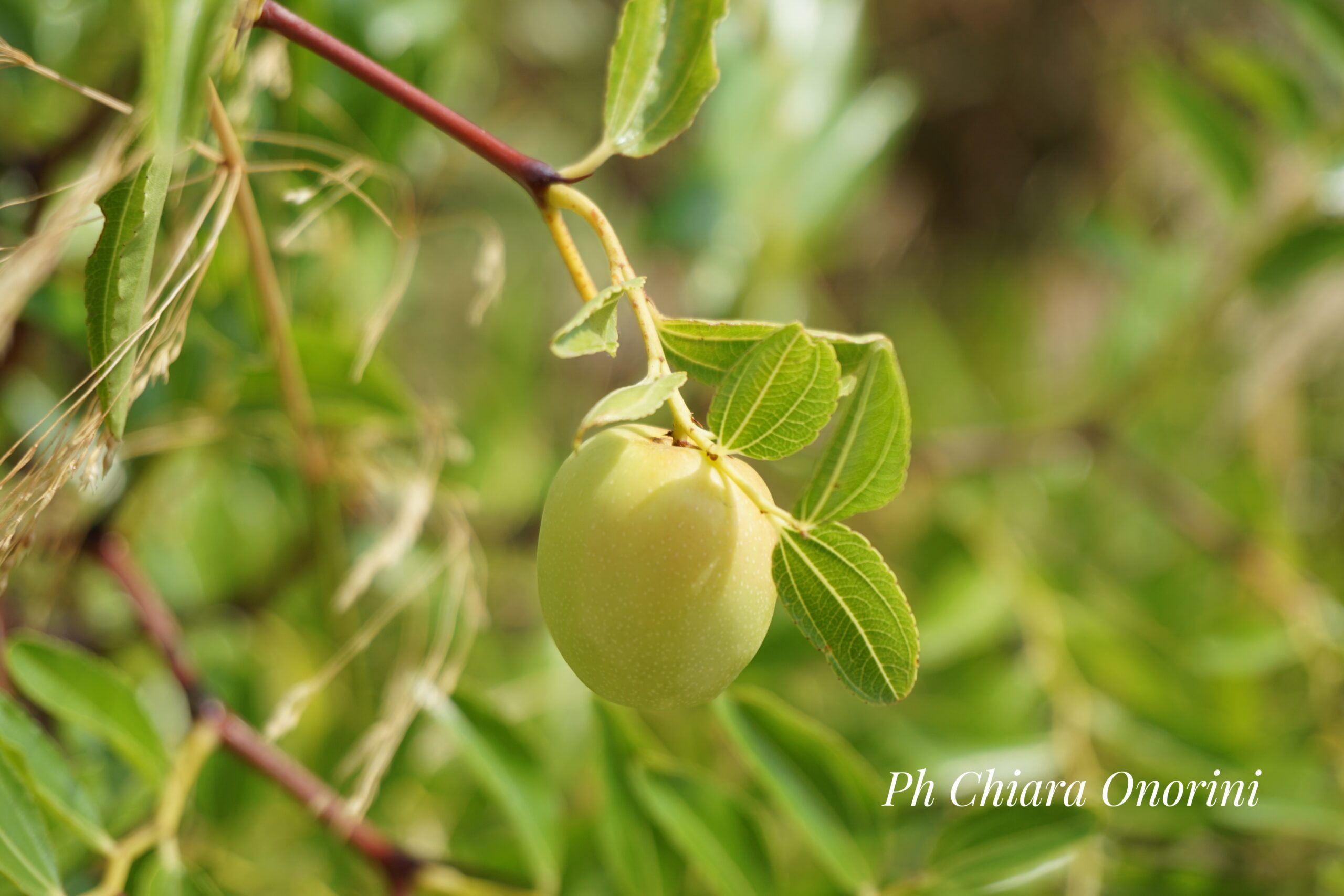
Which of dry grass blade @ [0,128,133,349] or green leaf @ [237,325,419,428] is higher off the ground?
dry grass blade @ [0,128,133,349]

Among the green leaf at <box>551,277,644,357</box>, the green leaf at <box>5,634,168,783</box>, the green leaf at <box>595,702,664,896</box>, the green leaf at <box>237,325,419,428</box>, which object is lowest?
the green leaf at <box>595,702,664,896</box>

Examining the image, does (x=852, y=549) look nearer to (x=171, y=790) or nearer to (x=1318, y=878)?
(x=171, y=790)

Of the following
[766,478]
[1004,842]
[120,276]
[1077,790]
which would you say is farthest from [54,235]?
[766,478]

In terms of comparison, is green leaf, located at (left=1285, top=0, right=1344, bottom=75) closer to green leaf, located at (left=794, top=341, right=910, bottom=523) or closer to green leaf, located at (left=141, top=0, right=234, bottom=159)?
green leaf, located at (left=794, top=341, right=910, bottom=523)

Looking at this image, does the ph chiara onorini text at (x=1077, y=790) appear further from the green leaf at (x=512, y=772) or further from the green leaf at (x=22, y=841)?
the green leaf at (x=22, y=841)

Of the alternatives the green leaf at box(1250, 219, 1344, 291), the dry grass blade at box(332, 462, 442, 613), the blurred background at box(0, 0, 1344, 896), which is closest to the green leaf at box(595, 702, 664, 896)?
the blurred background at box(0, 0, 1344, 896)

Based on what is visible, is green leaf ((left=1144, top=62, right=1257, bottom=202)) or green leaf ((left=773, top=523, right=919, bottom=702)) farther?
→ green leaf ((left=1144, top=62, right=1257, bottom=202))

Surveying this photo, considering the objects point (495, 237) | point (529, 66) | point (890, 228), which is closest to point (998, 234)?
point (890, 228)
